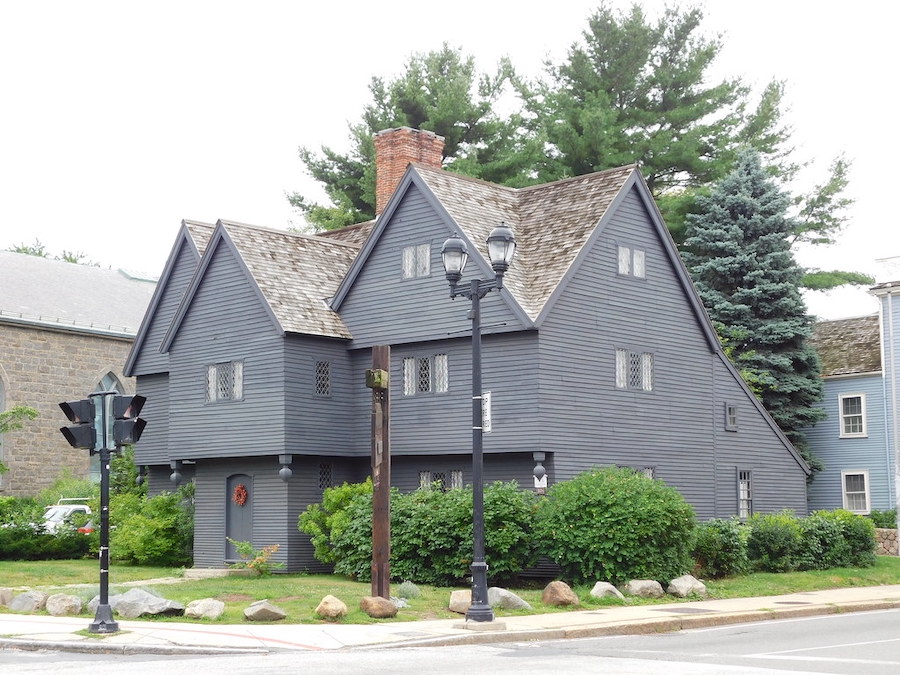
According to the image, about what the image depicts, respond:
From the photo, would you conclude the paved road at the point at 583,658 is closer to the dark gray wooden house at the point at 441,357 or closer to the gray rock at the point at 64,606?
the gray rock at the point at 64,606

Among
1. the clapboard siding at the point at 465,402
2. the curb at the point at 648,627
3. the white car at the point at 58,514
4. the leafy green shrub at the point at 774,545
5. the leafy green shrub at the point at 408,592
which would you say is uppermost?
the clapboard siding at the point at 465,402

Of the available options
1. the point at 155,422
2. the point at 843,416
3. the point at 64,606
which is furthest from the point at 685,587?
the point at 843,416

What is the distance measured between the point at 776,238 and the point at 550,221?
554 inches

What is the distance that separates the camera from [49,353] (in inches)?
2080

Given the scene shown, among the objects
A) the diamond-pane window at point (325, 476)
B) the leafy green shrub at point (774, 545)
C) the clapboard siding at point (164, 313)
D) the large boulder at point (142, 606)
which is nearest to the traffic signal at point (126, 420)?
the large boulder at point (142, 606)

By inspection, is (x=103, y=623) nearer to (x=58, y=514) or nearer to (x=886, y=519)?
(x=58, y=514)

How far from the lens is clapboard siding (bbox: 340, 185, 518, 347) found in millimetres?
31984

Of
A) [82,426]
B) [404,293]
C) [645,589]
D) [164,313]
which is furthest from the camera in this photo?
[164,313]

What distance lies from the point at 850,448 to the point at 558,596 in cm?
2562

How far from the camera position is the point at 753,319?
4425cm

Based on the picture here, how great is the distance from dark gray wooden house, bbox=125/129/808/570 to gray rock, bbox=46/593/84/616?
34.2ft

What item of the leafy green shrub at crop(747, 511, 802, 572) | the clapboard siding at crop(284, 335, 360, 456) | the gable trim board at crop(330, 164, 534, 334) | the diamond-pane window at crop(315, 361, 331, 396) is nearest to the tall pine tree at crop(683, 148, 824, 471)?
the leafy green shrub at crop(747, 511, 802, 572)

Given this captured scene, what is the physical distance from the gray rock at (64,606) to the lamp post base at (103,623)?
3115 mm

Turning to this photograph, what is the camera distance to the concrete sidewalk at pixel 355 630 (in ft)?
57.1
